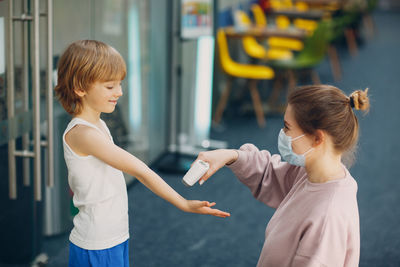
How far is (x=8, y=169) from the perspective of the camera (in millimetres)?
2688

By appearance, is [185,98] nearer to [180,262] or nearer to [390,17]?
[180,262]

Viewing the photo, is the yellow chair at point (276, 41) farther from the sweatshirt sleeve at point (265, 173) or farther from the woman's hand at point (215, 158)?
the woman's hand at point (215, 158)

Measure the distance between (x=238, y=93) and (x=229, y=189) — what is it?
2781mm

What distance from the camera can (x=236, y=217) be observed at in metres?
3.86

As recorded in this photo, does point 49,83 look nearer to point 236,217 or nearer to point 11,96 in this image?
point 11,96

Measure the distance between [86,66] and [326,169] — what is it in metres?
0.81

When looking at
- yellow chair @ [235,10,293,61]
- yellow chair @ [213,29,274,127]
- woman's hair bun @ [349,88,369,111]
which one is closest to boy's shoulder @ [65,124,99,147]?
woman's hair bun @ [349,88,369,111]

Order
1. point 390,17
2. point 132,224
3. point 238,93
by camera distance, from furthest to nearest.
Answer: point 390,17
point 238,93
point 132,224

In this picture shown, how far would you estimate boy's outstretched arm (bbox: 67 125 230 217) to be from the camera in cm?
167

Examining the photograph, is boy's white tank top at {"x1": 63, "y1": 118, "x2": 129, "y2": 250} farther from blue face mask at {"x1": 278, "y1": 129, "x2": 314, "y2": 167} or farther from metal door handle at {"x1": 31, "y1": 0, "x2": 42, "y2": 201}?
metal door handle at {"x1": 31, "y1": 0, "x2": 42, "y2": 201}

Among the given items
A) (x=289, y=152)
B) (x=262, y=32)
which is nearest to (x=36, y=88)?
(x=289, y=152)

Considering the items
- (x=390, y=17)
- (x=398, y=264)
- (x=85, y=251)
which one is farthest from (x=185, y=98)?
(x=390, y=17)

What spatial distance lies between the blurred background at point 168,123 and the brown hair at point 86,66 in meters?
0.68

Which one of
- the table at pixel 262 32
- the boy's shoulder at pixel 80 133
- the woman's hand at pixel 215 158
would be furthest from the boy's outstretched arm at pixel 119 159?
the table at pixel 262 32
